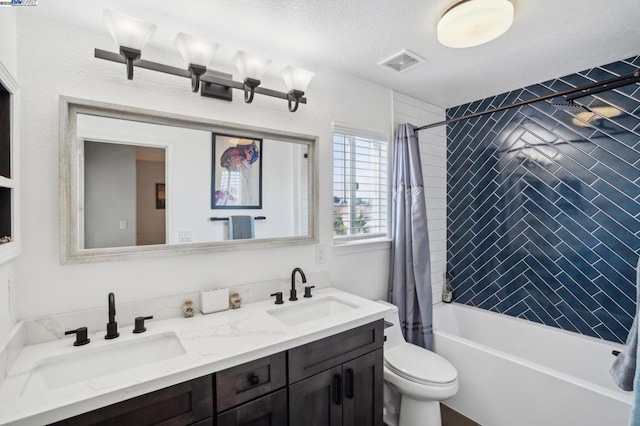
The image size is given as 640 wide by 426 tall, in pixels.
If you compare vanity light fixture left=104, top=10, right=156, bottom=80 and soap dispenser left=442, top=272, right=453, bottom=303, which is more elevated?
vanity light fixture left=104, top=10, right=156, bottom=80

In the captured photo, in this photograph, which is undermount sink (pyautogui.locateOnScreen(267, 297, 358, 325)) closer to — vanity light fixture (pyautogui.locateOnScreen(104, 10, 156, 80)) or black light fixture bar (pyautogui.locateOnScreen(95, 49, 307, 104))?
black light fixture bar (pyautogui.locateOnScreen(95, 49, 307, 104))

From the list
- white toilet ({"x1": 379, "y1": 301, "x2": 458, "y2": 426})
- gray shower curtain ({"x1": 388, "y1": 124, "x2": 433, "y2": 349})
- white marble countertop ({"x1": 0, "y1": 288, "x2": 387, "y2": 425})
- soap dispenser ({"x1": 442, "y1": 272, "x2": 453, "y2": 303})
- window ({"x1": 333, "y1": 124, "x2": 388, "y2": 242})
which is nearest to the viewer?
white marble countertop ({"x1": 0, "y1": 288, "x2": 387, "y2": 425})

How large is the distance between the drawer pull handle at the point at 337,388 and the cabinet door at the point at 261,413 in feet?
0.89

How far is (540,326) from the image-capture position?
240 cm

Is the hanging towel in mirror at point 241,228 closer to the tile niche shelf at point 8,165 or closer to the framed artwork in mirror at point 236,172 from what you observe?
the framed artwork in mirror at point 236,172

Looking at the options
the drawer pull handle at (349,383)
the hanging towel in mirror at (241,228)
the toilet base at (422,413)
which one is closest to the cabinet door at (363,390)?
the drawer pull handle at (349,383)

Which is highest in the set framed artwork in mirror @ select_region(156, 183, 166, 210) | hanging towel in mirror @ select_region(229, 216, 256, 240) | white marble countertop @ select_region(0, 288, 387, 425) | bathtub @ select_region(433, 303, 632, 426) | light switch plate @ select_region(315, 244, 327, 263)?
framed artwork in mirror @ select_region(156, 183, 166, 210)

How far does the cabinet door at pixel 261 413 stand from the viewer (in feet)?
3.66

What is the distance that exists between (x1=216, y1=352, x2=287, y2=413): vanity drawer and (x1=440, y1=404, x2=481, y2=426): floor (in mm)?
1527

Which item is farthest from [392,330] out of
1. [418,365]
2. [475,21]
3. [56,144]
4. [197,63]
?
[56,144]

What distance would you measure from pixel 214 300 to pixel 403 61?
1908mm

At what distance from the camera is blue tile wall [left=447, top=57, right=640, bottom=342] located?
80.7 inches

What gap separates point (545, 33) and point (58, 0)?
2.43m

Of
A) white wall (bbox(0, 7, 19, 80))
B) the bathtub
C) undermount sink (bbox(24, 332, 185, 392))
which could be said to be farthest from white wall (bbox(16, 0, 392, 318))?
the bathtub
